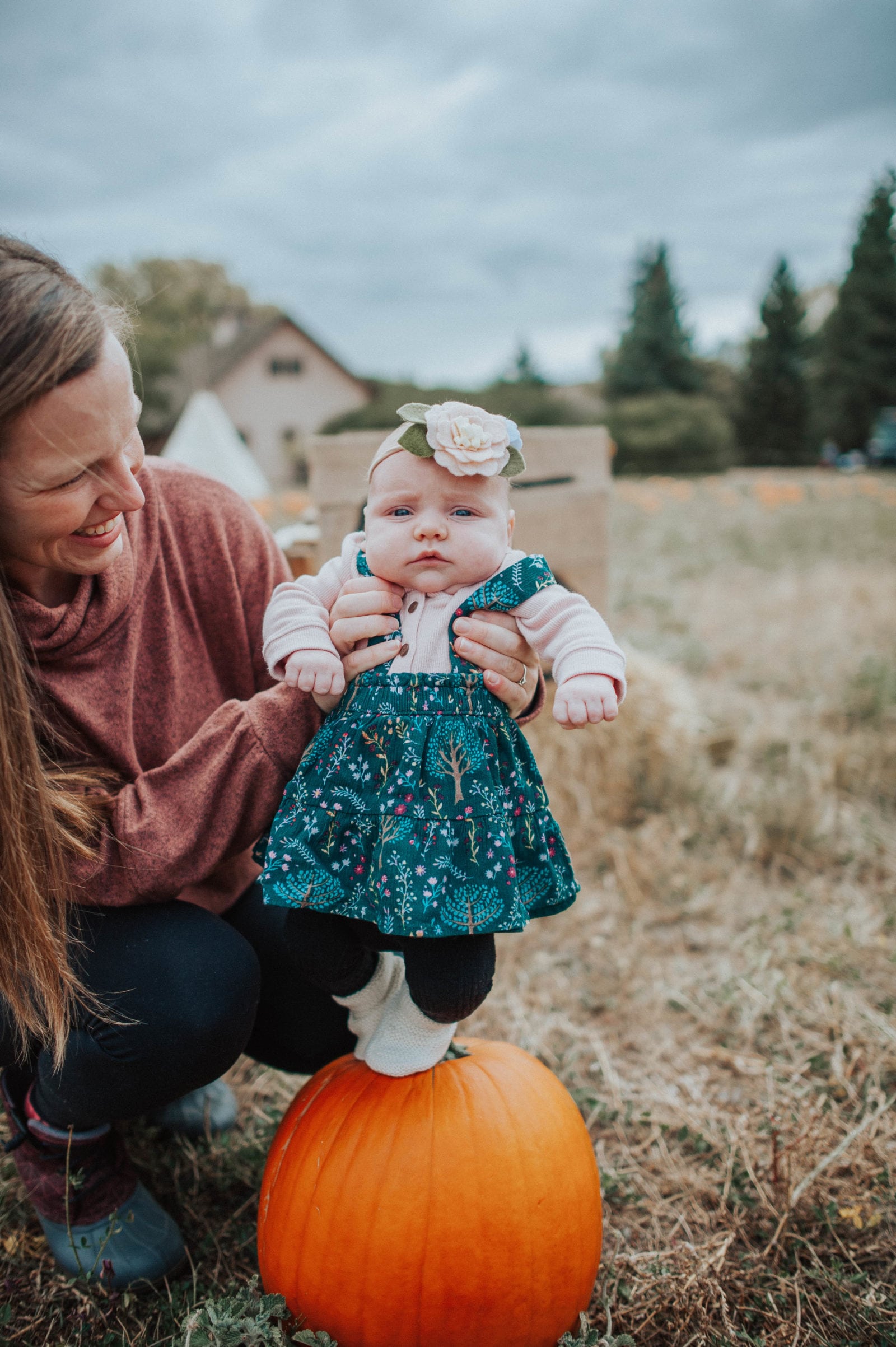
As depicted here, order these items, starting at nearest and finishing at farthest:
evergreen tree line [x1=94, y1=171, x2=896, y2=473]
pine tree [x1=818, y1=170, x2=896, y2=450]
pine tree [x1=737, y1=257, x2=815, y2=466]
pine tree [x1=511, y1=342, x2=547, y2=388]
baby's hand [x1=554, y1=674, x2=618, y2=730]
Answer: baby's hand [x1=554, y1=674, x2=618, y2=730]
evergreen tree line [x1=94, y1=171, x2=896, y2=473]
pine tree [x1=818, y1=170, x2=896, y2=450]
pine tree [x1=737, y1=257, x2=815, y2=466]
pine tree [x1=511, y1=342, x2=547, y2=388]

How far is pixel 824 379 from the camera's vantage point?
116 ft

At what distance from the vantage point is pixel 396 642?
1.37m

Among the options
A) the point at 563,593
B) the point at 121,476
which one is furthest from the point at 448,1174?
the point at 121,476

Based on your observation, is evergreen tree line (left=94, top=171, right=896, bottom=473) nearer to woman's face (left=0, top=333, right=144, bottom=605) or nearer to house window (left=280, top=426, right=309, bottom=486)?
house window (left=280, top=426, right=309, bottom=486)

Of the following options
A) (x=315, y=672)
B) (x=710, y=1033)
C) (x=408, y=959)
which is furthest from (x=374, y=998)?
(x=710, y=1033)

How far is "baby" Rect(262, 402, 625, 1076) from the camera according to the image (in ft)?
4.15

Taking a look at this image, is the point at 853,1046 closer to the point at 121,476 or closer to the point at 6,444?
Result: the point at 121,476

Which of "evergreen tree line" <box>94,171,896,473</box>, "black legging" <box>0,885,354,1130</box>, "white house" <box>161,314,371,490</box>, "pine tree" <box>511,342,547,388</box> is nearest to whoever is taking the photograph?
"black legging" <box>0,885,354,1130</box>

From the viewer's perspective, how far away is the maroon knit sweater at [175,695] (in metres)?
1.49

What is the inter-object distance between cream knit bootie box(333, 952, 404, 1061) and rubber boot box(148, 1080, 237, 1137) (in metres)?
0.61

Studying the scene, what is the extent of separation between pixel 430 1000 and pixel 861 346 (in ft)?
127

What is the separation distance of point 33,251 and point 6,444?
34 cm

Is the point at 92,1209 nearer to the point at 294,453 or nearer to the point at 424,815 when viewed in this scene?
the point at 424,815

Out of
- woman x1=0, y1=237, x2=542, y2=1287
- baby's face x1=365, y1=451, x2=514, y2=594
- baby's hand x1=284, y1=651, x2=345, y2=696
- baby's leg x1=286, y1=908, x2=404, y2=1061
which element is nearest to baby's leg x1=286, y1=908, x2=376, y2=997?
baby's leg x1=286, y1=908, x2=404, y2=1061
